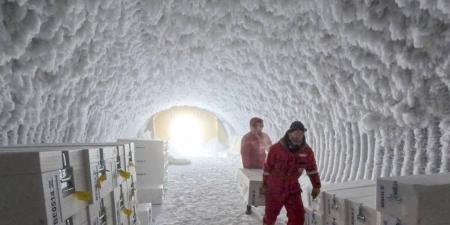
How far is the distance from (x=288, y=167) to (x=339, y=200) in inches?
30.8

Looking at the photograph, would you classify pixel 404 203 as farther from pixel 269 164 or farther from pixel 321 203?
pixel 269 164

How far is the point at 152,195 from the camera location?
223 inches

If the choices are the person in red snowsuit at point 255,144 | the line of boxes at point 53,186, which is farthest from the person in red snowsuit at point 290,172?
the line of boxes at point 53,186

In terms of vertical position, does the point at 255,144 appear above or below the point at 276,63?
below

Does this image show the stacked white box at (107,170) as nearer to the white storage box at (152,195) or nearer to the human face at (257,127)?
the human face at (257,127)

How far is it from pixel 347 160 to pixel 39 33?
14.2 ft

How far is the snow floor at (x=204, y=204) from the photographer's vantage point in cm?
472

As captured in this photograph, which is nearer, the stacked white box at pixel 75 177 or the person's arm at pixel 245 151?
the stacked white box at pixel 75 177

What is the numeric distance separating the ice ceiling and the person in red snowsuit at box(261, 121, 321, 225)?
3.38 ft

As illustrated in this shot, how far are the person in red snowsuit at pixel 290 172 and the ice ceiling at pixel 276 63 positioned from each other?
3.38 ft

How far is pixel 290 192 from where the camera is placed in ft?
11.7

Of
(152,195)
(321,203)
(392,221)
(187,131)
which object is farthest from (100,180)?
(187,131)

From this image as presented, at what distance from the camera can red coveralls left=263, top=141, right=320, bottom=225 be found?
356cm

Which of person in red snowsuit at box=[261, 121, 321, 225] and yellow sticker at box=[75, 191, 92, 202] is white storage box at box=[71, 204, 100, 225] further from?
person in red snowsuit at box=[261, 121, 321, 225]
